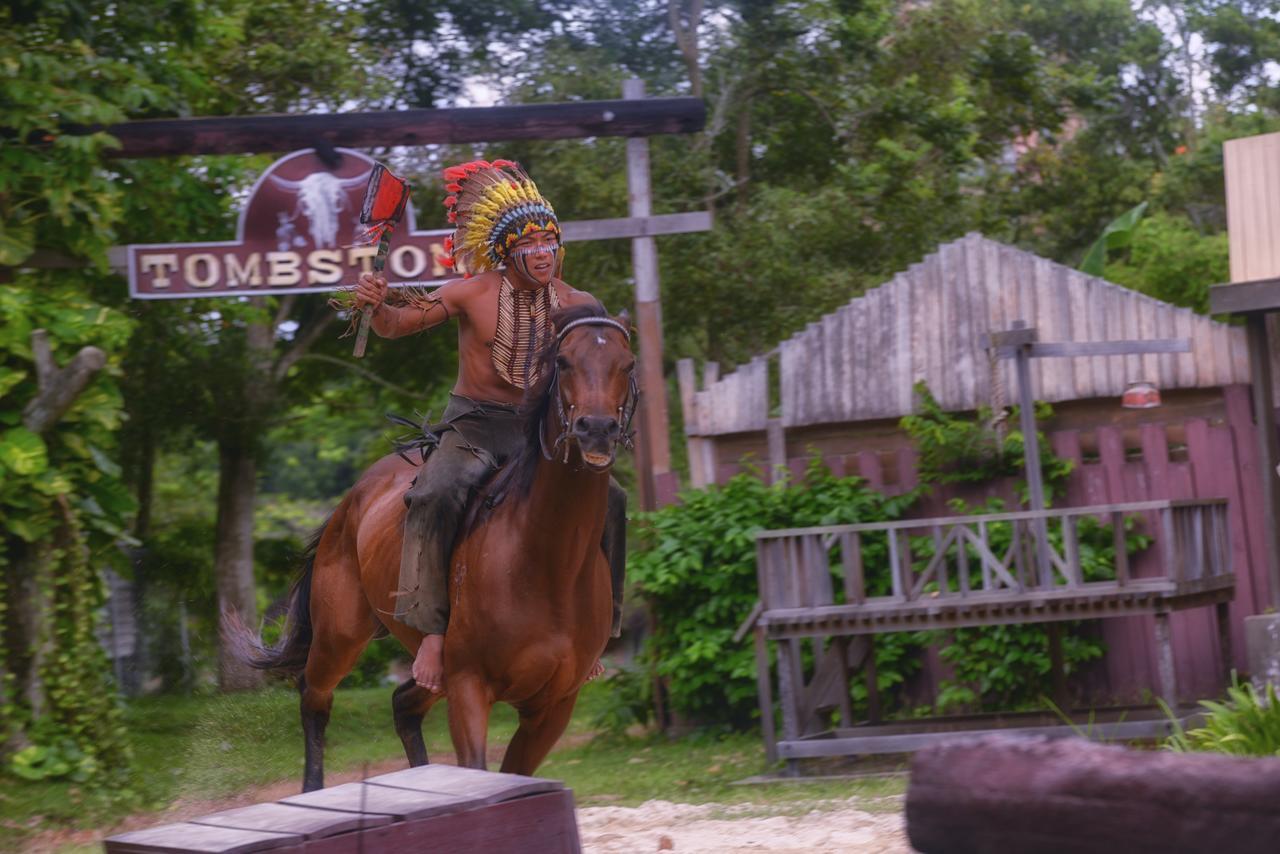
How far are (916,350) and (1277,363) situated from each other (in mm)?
2807

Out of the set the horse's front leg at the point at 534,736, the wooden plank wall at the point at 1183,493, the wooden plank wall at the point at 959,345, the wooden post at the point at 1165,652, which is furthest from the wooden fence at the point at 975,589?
the horse's front leg at the point at 534,736

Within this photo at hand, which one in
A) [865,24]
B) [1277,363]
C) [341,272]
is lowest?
[1277,363]

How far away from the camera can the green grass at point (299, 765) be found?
9539mm

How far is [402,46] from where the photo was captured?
18.6m

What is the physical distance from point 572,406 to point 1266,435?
7.11 m

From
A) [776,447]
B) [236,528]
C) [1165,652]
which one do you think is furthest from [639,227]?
[236,528]

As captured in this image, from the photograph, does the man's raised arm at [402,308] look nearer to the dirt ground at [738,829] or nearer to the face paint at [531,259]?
the face paint at [531,259]

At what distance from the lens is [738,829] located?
779cm

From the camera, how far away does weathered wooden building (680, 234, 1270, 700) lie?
38.2 feet

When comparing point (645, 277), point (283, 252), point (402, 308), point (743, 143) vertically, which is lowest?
point (402, 308)

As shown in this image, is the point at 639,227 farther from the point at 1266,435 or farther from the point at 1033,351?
the point at 1266,435

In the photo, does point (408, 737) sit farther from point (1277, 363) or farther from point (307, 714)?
point (1277, 363)

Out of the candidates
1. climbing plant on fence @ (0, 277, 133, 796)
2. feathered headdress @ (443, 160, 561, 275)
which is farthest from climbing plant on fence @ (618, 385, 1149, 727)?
feathered headdress @ (443, 160, 561, 275)

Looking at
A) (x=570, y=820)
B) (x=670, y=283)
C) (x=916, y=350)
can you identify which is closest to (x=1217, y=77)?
(x=670, y=283)
